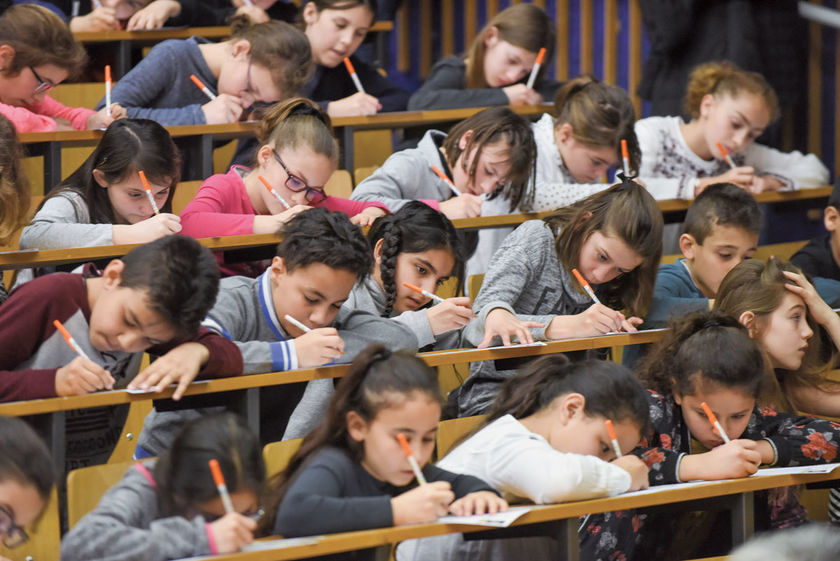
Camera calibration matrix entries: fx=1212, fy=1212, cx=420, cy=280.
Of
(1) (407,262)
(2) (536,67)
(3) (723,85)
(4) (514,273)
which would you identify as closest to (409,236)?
(1) (407,262)

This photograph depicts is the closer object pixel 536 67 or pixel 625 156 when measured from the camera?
pixel 625 156

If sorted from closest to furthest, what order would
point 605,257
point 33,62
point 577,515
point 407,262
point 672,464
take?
point 577,515 < point 672,464 < point 407,262 < point 605,257 < point 33,62

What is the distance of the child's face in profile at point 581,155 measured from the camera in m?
3.60

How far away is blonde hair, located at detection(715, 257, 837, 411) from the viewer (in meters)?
2.79

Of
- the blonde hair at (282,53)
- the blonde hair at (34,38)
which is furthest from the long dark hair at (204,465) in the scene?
the blonde hair at (282,53)

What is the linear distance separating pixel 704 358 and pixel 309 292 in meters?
0.81

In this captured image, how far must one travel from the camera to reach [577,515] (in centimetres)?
190

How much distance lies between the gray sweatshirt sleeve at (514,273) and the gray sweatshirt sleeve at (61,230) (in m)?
0.85

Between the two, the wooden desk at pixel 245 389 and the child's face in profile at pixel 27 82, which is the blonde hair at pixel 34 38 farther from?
the wooden desk at pixel 245 389

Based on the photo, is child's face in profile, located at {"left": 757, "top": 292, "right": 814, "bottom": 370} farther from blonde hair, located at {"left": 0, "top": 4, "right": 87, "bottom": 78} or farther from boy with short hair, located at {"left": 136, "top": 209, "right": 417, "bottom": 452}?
blonde hair, located at {"left": 0, "top": 4, "right": 87, "bottom": 78}

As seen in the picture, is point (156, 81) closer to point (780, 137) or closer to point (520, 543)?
point (520, 543)

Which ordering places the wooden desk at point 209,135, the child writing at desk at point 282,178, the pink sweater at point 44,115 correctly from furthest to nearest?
1. the pink sweater at point 44,115
2. the wooden desk at point 209,135
3. the child writing at desk at point 282,178

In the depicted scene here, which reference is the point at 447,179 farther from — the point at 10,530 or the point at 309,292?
the point at 10,530

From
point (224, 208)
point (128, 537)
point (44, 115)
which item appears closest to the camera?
point (128, 537)
